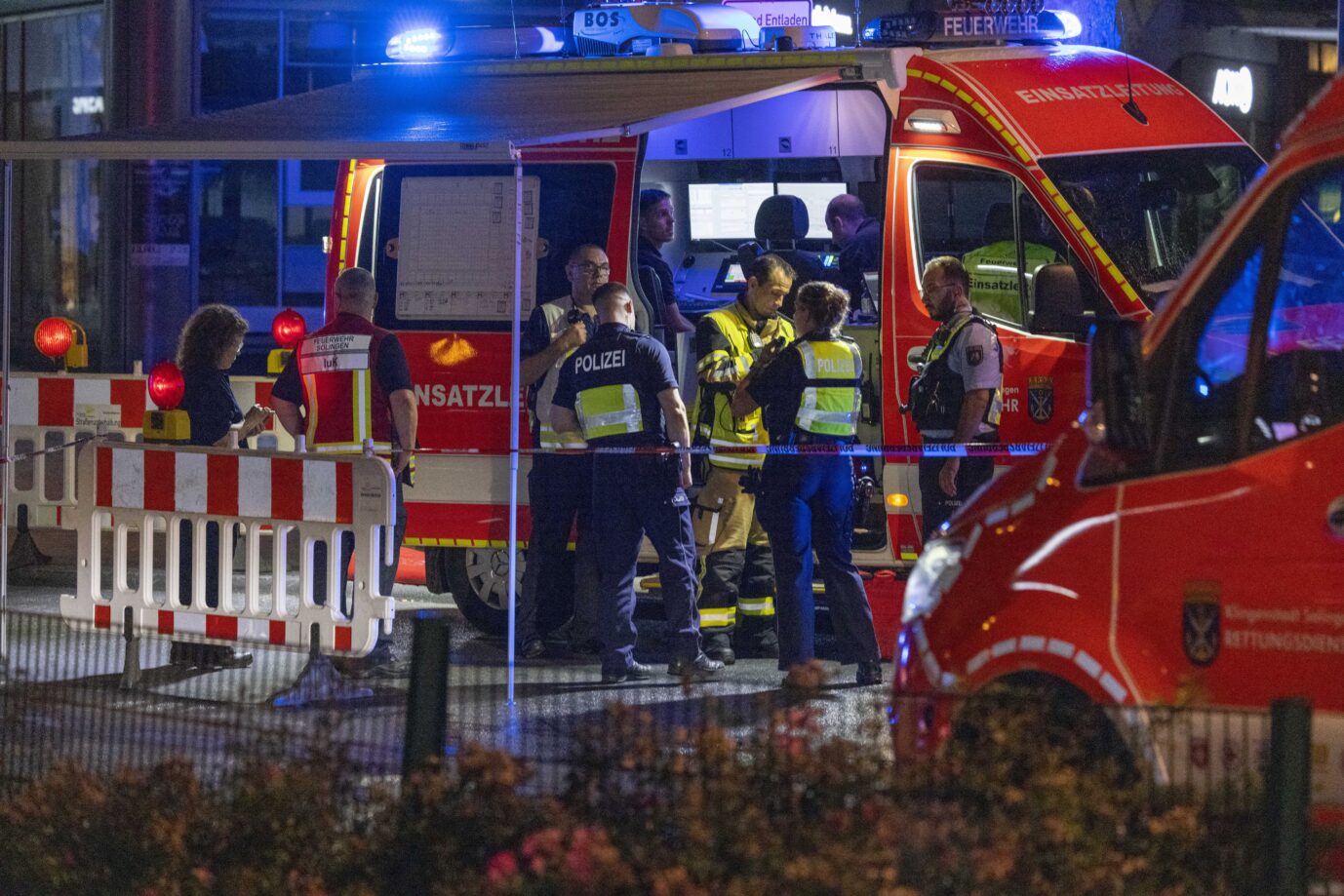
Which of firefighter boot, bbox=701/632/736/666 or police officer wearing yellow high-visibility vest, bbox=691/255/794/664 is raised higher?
police officer wearing yellow high-visibility vest, bbox=691/255/794/664

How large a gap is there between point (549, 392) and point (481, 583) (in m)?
1.26

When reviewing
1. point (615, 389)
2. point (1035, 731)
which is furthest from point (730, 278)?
point (1035, 731)

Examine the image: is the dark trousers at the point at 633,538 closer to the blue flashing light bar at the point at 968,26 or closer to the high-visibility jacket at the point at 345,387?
the high-visibility jacket at the point at 345,387

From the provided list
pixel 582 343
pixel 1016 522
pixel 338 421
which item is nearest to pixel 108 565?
pixel 338 421

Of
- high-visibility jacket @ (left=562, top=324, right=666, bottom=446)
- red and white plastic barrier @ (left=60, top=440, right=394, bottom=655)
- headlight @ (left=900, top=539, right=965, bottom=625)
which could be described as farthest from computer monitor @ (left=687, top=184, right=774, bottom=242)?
headlight @ (left=900, top=539, right=965, bottom=625)

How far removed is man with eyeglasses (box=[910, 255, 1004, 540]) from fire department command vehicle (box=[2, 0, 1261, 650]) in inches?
13.0

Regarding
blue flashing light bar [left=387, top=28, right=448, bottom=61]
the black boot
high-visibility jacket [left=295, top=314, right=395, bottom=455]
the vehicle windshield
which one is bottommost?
the black boot

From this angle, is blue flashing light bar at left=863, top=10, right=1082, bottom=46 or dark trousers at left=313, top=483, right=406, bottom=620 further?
blue flashing light bar at left=863, top=10, right=1082, bottom=46

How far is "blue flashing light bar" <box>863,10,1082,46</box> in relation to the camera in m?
10.2

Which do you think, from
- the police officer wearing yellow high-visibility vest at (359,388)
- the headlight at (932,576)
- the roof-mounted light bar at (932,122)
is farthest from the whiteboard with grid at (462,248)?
the headlight at (932,576)

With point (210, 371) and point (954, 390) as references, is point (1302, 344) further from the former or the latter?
point (210, 371)

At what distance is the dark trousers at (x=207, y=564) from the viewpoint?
9.21 metres

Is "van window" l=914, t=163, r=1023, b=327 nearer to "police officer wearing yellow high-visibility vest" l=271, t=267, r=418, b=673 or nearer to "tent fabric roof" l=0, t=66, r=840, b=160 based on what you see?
"tent fabric roof" l=0, t=66, r=840, b=160

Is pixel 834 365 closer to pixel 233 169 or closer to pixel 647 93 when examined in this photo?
pixel 647 93
